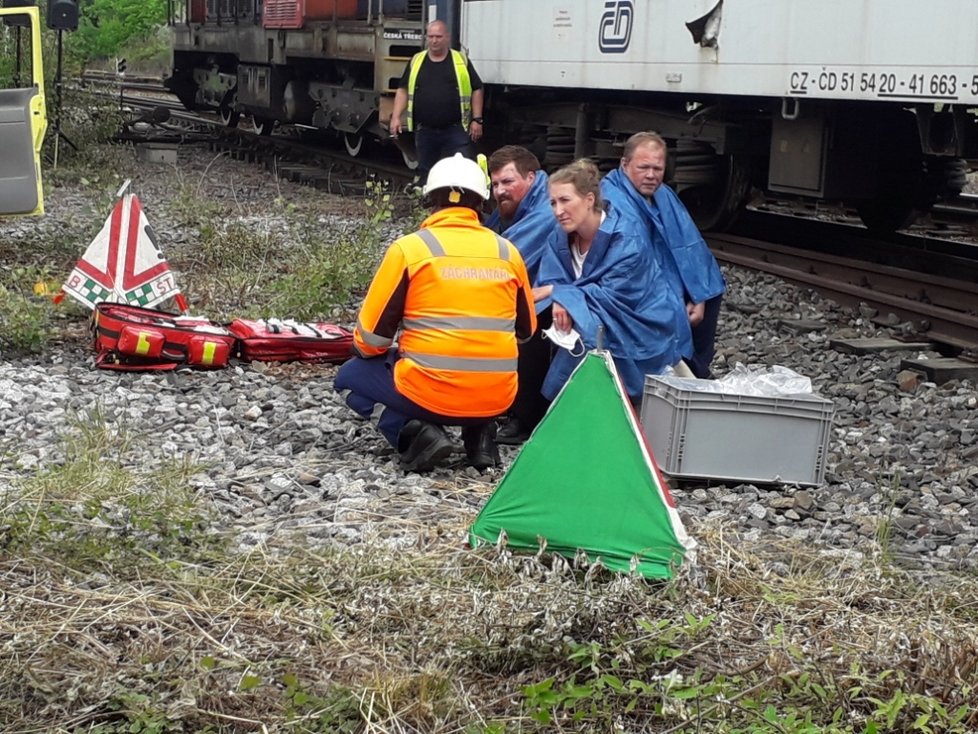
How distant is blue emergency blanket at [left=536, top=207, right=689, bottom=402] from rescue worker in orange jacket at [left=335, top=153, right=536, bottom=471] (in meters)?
0.45

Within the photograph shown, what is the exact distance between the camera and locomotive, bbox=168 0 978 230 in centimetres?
935

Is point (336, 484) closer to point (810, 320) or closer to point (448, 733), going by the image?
point (448, 733)

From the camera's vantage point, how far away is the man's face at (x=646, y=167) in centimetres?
667

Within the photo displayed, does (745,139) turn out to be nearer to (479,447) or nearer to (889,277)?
(889,277)

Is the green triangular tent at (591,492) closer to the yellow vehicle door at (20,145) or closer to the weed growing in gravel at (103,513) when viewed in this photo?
the weed growing in gravel at (103,513)

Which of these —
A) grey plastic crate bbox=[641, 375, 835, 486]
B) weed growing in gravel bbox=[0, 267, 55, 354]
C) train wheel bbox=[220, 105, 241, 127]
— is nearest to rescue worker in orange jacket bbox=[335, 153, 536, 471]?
grey plastic crate bbox=[641, 375, 835, 486]

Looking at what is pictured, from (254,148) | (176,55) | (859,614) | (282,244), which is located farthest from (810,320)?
(176,55)

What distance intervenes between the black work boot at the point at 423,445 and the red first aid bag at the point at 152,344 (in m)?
1.96

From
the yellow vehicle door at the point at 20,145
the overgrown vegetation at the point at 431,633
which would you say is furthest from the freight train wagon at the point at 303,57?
the overgrown vegetation at the point at 431,633

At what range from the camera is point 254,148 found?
67.5 feet

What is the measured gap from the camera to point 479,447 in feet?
19.4

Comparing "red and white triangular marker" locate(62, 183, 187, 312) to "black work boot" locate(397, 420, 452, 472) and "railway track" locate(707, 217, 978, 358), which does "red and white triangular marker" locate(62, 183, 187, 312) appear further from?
"railway track" locate(707, 217, 978, 358)

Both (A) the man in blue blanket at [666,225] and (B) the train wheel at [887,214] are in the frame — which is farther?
(B) the train wheel at [887,214]

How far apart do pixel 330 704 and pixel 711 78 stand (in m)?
8.32
